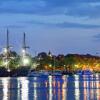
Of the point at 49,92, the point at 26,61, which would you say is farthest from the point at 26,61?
the point at 49,92

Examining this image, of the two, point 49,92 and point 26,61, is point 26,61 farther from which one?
point 49,92

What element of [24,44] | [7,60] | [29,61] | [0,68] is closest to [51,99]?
[0,68]

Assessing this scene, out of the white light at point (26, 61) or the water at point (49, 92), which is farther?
the white light at point (26, 61)

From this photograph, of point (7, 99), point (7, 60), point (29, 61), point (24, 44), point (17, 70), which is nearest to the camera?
point (7, 99)

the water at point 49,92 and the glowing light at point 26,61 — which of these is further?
the glowing light at point 26,61

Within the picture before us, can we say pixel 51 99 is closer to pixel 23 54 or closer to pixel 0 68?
pixel 0 68

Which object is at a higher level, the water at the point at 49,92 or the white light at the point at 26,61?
the white light at the point at 26,61

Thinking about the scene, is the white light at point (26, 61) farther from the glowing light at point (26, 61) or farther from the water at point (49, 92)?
the water at point (49, 92)

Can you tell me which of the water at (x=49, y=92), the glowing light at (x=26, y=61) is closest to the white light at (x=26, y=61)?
the glowing light at (x=26, y=61)

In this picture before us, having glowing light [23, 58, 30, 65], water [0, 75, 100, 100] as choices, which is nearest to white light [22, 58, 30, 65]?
glowing light [23, 58, 30, 65]

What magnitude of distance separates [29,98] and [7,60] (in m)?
108

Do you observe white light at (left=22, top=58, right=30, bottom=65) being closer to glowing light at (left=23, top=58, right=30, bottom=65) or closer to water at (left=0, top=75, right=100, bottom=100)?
glowing light at (left=23, top=58, right=30, bottom=65)

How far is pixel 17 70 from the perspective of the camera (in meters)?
148

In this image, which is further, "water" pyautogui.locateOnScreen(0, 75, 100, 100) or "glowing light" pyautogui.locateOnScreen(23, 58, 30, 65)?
"glowing light" pyautogui.locateOnScreen(23, 58, 30, 65)
